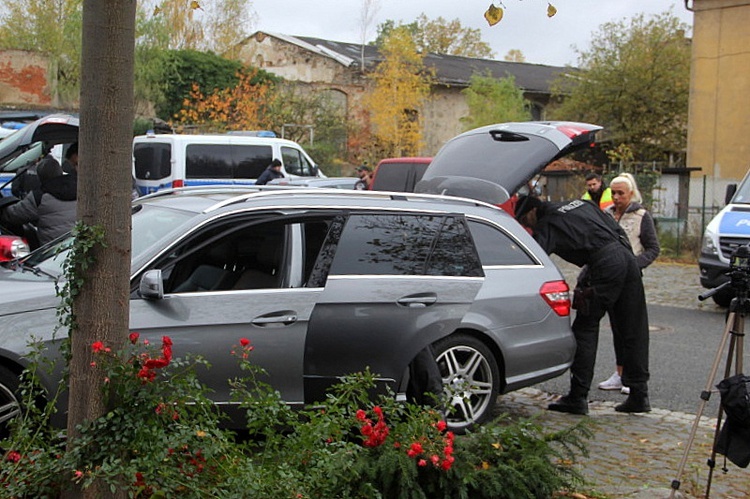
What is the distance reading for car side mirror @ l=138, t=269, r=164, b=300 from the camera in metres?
5.42

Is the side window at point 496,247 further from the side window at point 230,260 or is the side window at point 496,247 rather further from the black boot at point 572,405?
the side window at point 230,260

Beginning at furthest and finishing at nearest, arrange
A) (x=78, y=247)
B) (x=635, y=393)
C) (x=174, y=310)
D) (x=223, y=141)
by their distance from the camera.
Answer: (x=223, y=141) → (x=635, y=393) → (x=174, y=310) → (x=78, y=247)

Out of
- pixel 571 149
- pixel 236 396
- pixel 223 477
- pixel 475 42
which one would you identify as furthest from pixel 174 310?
pixel 475 42

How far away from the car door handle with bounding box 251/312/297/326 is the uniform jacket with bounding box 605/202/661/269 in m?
4.42

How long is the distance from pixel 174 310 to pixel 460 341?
212 cm

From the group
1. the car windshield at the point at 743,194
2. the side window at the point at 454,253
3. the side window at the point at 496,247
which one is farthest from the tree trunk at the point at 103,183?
the car windshield at the point at 743,194

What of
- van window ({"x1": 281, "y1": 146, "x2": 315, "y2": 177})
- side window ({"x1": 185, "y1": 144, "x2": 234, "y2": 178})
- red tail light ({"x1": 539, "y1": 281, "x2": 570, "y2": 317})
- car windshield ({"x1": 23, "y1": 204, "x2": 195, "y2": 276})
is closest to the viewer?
car windshield ({"x1": 23, "y1": 204, "x2": 195, "y2": 276})

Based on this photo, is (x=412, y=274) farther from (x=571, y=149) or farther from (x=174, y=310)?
(x=571, y=149)

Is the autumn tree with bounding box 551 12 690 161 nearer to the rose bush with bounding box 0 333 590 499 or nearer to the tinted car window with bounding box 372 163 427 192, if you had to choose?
the tinted car window with bounding box 372 163 427 192

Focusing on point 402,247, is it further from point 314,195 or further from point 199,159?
point 199,159

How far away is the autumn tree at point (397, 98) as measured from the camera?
38.0m

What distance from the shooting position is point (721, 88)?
2683 centimetres

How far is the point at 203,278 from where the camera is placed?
5.82 metres

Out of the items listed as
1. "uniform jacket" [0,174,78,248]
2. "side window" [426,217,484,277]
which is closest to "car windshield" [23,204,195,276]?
"side window" [426,217,484,277]
